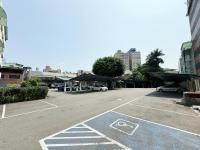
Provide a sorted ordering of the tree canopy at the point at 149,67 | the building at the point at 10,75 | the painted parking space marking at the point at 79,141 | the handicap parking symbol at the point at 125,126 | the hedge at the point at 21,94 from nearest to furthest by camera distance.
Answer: the painted parking space marking at the point at 79,141, the handicap parking symbol at the point at 125,126, the hedge at the point at 21,94, the building at the point at 10,75, the tree canopy at the point at 149,67

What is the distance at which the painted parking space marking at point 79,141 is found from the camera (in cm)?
555

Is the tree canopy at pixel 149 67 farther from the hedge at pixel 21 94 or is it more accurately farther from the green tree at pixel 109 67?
the hedge at pixel 21 94

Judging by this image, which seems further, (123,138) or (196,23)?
(196,23)

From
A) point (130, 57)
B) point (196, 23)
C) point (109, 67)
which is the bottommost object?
point (109, 67)

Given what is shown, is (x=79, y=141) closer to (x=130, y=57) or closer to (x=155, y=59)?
(x=155, y=59)

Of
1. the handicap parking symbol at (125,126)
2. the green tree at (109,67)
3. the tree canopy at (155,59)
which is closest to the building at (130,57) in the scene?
the tree canopy at (155,59)

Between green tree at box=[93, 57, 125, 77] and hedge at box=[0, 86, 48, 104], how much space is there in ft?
98.2

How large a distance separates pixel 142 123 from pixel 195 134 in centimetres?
262

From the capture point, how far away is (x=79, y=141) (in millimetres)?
Answer: 6102

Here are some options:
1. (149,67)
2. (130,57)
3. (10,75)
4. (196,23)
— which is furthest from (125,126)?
(130,57)

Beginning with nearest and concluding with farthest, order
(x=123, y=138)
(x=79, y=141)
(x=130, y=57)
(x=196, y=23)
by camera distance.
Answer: (x=79, y=141) → (x=123, y=138) → (x=196, y=23) → (x=130, y=57)

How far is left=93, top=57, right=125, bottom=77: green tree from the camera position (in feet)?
164

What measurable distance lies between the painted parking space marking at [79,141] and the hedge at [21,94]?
515 inches

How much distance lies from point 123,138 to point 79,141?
1.79m
